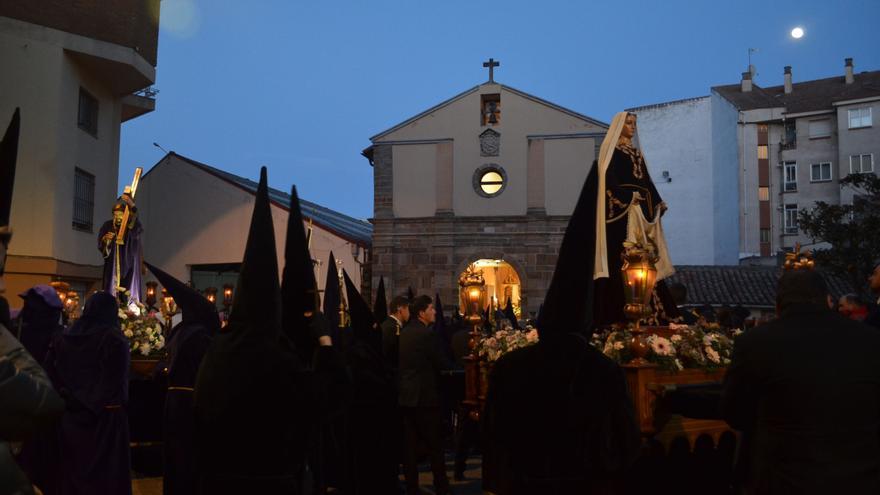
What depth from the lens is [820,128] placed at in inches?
1702

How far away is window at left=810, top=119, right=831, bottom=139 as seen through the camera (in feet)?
141

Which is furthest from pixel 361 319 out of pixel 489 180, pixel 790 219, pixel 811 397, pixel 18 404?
pixel 790 219

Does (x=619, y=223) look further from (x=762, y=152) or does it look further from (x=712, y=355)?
(x=762, y=152)

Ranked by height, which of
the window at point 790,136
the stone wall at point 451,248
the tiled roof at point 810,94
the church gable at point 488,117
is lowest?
the stone wall at point 451,248

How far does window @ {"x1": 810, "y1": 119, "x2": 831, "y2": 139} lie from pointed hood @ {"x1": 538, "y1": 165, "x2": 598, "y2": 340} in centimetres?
4371

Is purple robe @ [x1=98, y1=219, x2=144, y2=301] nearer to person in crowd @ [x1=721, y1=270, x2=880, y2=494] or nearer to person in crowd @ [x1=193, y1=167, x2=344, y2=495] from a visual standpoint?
person in crowd @ [x1=193, y1=167, x2=344, y2=495]

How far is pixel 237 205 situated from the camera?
2911cm

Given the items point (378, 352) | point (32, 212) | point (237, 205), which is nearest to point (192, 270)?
point (237, 205)

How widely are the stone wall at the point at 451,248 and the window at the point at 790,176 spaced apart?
70.4 ft

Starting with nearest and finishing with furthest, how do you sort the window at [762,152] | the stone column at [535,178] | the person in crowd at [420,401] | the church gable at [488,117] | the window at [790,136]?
the person in crowd at [420,401]
the stone column at [535,178]
the church gable at [488,117]
the window at [790,136]
the window at [762,152]

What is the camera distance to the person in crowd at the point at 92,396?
6480 mm

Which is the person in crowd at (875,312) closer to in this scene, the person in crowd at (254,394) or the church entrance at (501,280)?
the person in crowd at (254,394)

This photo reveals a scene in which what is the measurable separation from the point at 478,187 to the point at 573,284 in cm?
2489

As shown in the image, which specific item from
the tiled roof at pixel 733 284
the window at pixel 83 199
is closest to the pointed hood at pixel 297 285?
the window at pixel 83 199
